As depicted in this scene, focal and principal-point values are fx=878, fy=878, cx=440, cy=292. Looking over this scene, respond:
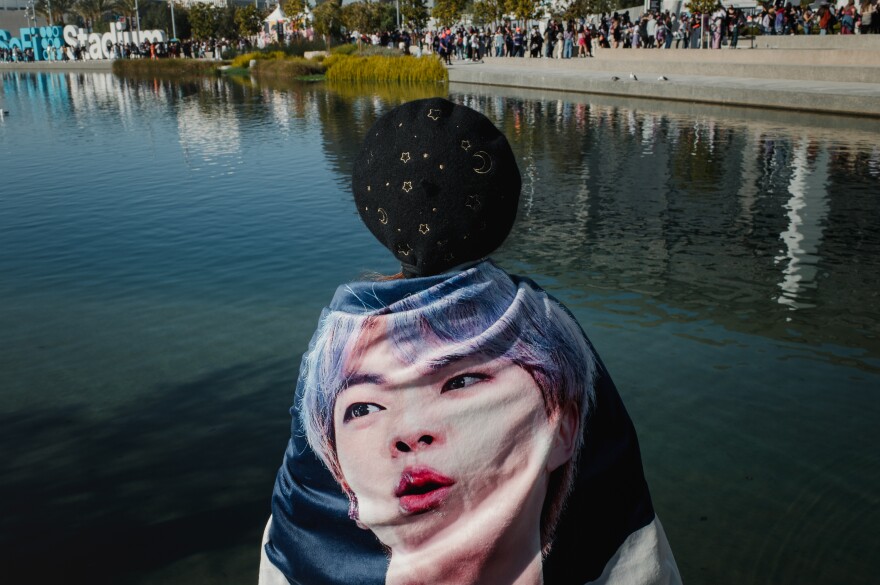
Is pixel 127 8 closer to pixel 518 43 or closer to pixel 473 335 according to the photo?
pixel 518 43

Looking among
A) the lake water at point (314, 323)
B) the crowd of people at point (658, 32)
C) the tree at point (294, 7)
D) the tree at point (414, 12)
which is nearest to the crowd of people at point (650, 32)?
the crowd of people at point (658, 32)

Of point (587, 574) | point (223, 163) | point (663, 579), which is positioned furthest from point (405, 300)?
point (223, 163)

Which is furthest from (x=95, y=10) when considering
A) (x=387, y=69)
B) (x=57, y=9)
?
(x=387, y=69)

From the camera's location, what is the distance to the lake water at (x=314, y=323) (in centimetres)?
382

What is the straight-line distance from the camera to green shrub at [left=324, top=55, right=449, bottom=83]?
30906 millimetres

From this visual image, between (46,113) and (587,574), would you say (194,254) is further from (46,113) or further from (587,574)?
(46,113)

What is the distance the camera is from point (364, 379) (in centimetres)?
143

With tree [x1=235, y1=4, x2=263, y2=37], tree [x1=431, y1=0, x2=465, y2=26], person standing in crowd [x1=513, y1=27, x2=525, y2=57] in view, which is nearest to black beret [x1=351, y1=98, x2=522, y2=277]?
person standing in crowd [x1=513, y1=27, x2=525, y2=57]

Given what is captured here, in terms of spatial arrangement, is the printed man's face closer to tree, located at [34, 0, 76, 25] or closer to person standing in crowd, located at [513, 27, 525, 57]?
person standing in crowd, located at [513, 27, 525, 57]

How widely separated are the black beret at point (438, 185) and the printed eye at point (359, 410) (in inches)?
9.2

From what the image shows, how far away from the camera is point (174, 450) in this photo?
4.55 meters

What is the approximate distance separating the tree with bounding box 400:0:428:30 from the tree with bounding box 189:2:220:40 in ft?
74.3

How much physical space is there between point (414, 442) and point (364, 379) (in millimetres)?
131

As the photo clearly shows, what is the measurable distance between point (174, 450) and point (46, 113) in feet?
74.5
